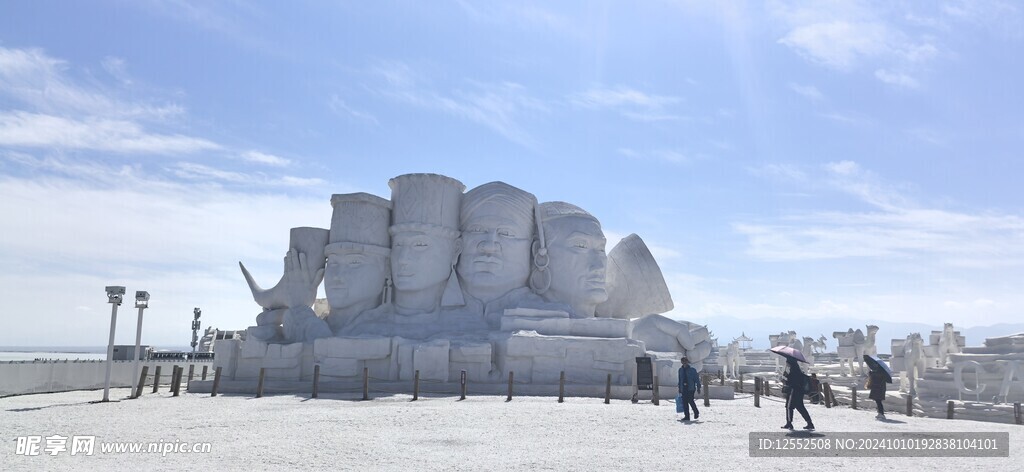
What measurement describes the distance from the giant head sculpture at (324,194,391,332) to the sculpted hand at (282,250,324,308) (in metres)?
0.60

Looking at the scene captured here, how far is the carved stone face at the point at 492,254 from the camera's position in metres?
21.0

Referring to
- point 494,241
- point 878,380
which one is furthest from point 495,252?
point 878,380

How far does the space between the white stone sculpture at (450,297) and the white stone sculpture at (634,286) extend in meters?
0.94

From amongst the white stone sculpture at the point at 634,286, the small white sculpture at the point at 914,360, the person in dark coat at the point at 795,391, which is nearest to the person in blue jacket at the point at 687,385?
the person in dark coat at the point at 795,391

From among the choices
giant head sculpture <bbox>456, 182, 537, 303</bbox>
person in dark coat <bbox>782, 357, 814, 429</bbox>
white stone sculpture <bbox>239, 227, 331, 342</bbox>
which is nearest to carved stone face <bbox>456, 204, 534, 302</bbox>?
giant head sculpture <bbox>456, 182, 537, 303</bbox>

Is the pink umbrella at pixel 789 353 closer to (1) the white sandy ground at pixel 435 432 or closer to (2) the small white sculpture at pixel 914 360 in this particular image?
(1) the white sandy ground at pixel 435 432

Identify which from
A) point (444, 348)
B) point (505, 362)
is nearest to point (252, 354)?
point (444, 348)

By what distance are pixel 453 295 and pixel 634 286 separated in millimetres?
5974

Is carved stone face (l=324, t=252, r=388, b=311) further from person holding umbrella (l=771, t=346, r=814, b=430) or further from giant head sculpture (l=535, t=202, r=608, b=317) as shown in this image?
person holding umbrella (l=771, t=346, r=814, b=430)

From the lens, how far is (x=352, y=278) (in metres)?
20.8

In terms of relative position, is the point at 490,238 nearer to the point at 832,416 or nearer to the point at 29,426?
the point at 832,416

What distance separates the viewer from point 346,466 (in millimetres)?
8422

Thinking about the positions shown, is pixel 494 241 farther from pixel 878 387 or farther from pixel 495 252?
pixel 878 387

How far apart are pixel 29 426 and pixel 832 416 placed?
1455cm
